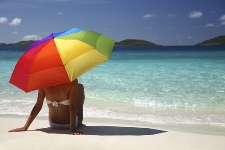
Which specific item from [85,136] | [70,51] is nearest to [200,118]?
[85,136]

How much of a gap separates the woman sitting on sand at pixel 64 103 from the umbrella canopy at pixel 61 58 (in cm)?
40

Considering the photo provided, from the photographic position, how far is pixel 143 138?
372 cm

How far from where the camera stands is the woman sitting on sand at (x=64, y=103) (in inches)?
147

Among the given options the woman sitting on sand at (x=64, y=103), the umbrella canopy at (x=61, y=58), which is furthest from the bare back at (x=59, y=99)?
the umbrella canopy at (x=61, y=58)

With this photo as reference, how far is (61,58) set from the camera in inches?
133

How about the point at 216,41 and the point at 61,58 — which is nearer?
the point at 61,58

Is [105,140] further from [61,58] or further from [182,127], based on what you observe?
[182,127]

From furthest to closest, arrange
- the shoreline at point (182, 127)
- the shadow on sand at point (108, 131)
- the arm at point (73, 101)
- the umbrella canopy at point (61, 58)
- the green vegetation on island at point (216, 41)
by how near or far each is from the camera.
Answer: the green vegetation on island at point (216, 41) → the shoreline at point (182, 127) → the shadow on sand at point (108, 131) → the arm at point (73, 101) → the umbrella canopy at point (61, 58)

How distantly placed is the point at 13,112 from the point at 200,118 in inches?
150

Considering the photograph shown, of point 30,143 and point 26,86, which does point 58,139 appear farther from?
point 26,86

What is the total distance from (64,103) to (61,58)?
74cm

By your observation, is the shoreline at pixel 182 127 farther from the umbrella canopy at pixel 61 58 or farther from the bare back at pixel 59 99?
the umbrella canopy at pixel 61 58

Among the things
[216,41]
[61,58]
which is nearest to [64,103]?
[61,58]

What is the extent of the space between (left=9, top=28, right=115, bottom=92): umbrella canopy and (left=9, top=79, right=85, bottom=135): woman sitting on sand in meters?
0.40
